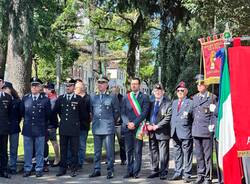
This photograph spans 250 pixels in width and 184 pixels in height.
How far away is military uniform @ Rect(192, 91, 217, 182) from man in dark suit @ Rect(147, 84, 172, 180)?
0.78 metres

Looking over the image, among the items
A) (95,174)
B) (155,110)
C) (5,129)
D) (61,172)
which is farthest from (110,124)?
(5,129)

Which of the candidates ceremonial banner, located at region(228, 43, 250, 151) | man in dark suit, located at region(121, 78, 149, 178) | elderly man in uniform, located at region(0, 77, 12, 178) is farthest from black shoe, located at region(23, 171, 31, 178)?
ceremonial banner, located at region(228, 43, 250, 151)

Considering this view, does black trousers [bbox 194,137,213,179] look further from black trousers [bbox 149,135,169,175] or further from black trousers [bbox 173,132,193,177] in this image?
black trousers [bbox 149,135,169,175]

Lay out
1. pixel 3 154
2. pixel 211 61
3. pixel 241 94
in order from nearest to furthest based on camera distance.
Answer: pixel 241 94, pixel 211 61, pixel 3 154

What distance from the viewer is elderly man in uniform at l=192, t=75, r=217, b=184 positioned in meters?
8.58

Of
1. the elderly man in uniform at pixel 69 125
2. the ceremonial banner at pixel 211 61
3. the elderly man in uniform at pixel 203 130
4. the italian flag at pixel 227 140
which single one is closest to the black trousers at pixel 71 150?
the elderly man in uniform at pixel 69 125

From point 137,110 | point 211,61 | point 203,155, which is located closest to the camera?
point 211,61

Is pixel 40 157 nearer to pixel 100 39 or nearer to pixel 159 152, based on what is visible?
pixel 159 152

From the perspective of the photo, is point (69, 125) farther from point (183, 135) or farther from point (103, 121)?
point (183, 135)

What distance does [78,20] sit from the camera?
25188mm

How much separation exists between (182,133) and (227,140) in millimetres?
3403

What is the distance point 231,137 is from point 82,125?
517 centimetres

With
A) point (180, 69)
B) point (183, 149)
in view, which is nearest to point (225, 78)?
point (183, 149)

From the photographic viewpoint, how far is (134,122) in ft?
30.7
